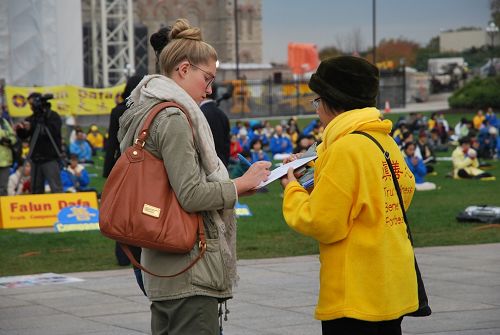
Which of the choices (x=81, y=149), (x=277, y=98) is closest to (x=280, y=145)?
(x=81, y=149)

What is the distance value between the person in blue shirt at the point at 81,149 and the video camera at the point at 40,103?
12846 millimetres

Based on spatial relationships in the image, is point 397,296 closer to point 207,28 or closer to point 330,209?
point 330,209

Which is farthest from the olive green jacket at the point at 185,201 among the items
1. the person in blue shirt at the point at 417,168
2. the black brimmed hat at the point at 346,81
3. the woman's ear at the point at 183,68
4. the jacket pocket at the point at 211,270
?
the person in blue shirt at the point at 417,168

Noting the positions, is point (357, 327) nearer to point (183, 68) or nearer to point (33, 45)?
point (183, 68)

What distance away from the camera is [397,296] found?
4.40m

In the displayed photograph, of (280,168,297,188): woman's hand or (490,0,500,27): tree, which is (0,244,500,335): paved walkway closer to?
(280,168,297,188): woman's hand

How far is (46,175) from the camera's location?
57.0ft

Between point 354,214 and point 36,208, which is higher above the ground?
point 354,214

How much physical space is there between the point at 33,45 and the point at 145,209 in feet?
166

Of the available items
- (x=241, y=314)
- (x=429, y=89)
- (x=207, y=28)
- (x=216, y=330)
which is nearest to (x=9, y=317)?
(x=241, y=314)

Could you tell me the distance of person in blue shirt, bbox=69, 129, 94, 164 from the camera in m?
30.2

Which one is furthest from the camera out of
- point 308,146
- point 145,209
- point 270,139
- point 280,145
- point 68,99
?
point 68,99

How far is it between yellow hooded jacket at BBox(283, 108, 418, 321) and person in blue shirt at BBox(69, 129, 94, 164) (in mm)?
25923

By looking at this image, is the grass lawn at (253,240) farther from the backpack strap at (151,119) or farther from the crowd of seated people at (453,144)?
the backpack strap at (151,119)
